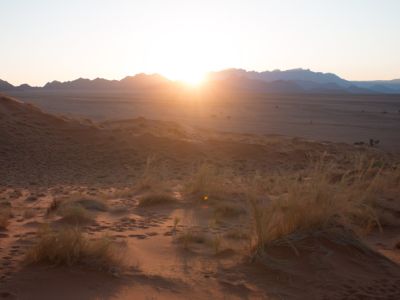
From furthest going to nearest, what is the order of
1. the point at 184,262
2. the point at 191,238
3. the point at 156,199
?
the point at 156,199, the point at 191,238, the point at 184,262

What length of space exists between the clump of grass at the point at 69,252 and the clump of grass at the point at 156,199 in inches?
185

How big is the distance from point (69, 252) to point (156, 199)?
507 cm

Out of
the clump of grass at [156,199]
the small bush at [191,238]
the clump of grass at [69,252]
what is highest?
the clump of grass at [69,252]

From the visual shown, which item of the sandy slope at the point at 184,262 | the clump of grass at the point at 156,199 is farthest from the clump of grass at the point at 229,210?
the clump of grass at the point at 156,199

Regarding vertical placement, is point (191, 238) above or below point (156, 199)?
above

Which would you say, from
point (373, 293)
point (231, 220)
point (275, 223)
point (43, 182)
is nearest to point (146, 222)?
point (231, 220)

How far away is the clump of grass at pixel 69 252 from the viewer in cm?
574

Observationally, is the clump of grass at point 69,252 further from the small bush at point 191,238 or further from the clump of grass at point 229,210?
the clump of grass at point 229,210

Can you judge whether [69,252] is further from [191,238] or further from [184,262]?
[191,238]

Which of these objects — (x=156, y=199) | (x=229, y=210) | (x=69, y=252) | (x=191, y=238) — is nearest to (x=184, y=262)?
(x=191, y=238)

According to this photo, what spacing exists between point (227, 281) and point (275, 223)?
1.52 metres

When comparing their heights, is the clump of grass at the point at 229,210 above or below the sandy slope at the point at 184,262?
below

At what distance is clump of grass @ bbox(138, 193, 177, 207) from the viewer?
35.0 feet

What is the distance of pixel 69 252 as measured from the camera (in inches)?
227
